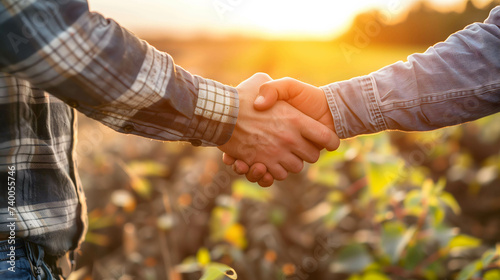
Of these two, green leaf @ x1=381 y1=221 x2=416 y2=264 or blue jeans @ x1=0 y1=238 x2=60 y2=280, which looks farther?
green leaf @ x1=381 y1=221 x2=416 y2=264

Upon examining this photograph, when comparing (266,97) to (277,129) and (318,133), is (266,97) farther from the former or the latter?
(318,133)

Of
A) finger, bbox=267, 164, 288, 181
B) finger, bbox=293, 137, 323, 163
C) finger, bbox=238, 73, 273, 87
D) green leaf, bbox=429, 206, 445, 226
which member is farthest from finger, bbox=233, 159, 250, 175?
green leaf, bbox=429, 206, 445, 226

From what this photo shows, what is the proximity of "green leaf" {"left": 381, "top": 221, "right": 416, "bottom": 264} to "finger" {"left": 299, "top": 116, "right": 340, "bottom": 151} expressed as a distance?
0.47 metres

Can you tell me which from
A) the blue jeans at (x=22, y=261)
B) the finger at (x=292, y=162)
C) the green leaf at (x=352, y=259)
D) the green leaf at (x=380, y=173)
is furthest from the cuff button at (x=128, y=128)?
the green leaf at (x=352, y=259)

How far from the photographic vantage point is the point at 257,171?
6.09 ft

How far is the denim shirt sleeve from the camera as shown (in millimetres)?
1635

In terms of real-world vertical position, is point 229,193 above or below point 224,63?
above

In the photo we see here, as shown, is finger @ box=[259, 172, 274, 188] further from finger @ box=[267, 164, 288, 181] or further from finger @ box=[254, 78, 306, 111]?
finger @ box=[254, 78, 306, 111]

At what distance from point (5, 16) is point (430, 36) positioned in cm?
1083

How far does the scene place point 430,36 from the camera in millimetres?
10305

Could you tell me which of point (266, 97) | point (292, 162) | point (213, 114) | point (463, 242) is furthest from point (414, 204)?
point (213, 114)

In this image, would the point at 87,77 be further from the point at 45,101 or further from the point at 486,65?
the point at 486,65

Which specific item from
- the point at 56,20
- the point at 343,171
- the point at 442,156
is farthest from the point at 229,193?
the point at 56,20

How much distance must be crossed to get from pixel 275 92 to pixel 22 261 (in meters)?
1.16
